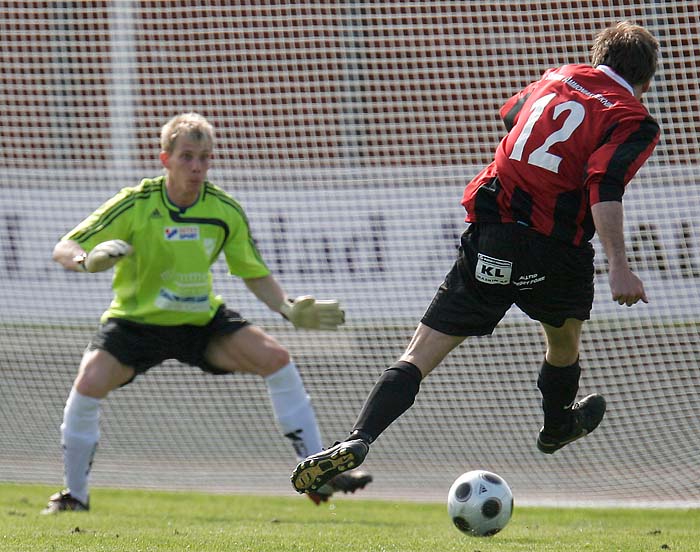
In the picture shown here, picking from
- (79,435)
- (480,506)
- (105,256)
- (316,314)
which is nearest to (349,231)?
(79,435)

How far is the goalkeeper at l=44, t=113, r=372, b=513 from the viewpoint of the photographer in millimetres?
5637

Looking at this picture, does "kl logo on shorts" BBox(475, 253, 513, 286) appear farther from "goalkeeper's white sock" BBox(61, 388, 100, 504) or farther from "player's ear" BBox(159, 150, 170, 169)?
"goalkeeper's white sock" BBox(61, 388, 100, 504)

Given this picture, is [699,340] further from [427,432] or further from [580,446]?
[427,432]

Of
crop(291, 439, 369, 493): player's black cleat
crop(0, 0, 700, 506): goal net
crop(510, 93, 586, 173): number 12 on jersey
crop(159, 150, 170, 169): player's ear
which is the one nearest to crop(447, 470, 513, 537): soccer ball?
crop(291, 439, 369, 493): player's black cleat

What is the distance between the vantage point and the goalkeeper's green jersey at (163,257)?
571 cm

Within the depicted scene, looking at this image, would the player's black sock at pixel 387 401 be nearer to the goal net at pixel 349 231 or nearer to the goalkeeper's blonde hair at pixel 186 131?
the goalkeeper's blonde hair at pixel 186 131

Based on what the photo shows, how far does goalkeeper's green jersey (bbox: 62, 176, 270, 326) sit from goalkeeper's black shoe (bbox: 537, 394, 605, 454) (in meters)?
1.77

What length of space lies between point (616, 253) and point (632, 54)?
0.82 metres

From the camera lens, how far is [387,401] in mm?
3932

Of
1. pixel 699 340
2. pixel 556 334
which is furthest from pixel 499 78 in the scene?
pixel 556 334

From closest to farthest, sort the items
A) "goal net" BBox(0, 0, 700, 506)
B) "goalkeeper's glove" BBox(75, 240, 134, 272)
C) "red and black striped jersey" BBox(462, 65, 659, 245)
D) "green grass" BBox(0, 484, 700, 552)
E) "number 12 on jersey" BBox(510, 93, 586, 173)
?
"red and black striped jersey" BBox(462, 65, 659, 245) → "number 12 on jersey" BBox(510, 93, 586, 173) → "green grass" BBox(0, 484, 700, 552) → "goalkeeper's glove" BBox(75, 240, 134, 272) → "goal net" BBox(0, 0, 700, 506)

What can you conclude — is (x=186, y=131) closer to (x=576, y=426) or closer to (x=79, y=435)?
(x=79, y=435)

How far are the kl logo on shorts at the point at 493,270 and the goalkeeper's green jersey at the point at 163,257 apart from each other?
199 centimetres

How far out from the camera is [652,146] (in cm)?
384
